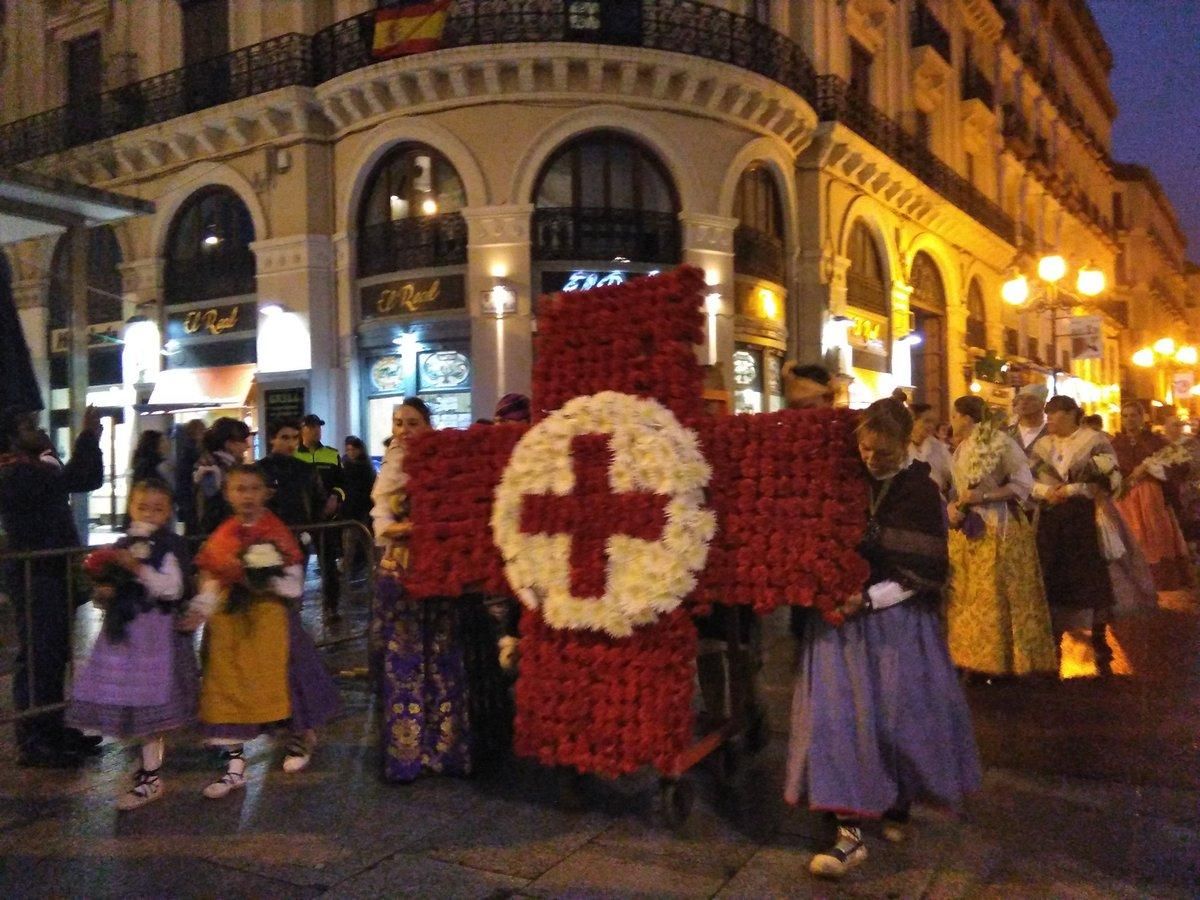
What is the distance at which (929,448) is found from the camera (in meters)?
7.79

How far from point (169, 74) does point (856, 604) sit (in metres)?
20.7

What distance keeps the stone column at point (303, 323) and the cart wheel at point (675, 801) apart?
15.1 m

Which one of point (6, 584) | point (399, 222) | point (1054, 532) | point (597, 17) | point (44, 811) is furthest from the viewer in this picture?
point (399, 222)

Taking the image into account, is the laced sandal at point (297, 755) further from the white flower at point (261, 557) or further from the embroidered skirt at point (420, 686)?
the white flower at point (261, 557)

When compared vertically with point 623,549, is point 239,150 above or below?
above

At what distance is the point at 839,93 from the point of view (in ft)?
67.2

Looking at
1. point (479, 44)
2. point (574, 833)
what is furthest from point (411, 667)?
point (479, 44)

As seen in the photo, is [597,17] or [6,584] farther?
[597,17]

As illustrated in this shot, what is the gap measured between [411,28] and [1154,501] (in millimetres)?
Answer: 13337

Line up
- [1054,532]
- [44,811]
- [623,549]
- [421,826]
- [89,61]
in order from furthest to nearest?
[89,61] < [1054,532] < [44,811] < [421,826] < [623,549]

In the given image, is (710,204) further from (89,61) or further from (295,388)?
(89,61)

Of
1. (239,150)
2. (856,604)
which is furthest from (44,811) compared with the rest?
(239,150)

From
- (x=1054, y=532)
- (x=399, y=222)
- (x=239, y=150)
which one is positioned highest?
(x=239, y=150)

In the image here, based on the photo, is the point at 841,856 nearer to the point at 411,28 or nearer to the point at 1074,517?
the point at 1074,517
